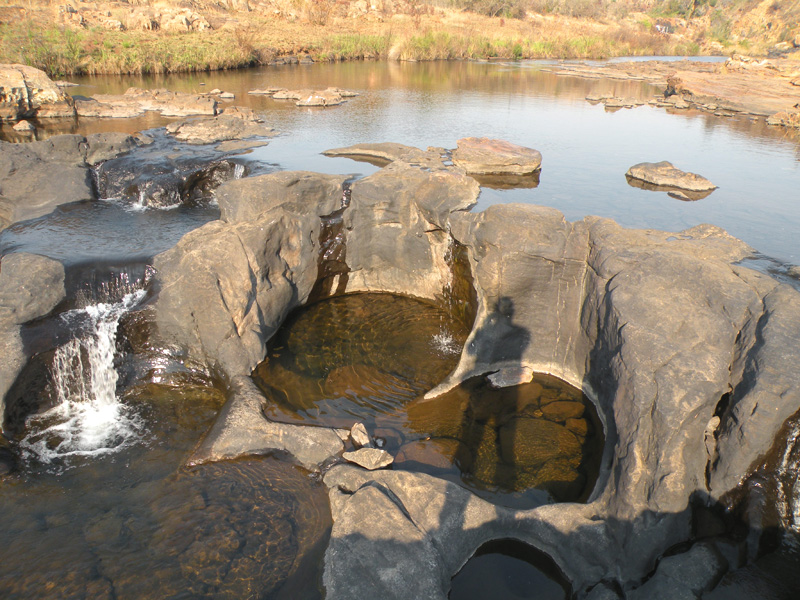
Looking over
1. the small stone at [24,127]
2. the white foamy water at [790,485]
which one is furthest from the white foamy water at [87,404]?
the small stone at [24,127]

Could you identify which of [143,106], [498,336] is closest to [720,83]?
[143,106]

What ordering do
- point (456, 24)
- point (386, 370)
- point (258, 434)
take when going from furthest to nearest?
1. point (456, 24)
2. point (386, 370)
3. point (258, 434)

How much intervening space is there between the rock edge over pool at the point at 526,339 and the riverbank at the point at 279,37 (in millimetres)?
22231

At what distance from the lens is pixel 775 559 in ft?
14.2

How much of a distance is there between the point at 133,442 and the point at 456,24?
138 feet

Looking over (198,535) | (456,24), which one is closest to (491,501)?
(198,535)

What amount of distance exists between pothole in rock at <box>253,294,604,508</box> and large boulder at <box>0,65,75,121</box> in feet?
50.1

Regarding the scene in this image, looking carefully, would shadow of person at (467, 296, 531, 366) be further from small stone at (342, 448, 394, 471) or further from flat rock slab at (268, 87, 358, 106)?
flat rock slab at (268, 87, 358, 106)

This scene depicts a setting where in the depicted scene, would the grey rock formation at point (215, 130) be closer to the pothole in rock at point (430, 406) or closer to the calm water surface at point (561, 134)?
the calm water surface at point (561, 134)

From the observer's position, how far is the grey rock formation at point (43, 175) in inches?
389

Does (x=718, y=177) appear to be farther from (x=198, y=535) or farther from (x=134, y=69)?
(x=134, y=69)

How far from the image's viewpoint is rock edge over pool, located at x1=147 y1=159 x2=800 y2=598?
475 centimetres

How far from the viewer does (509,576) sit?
4.78m

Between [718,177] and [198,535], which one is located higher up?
[718,177]
